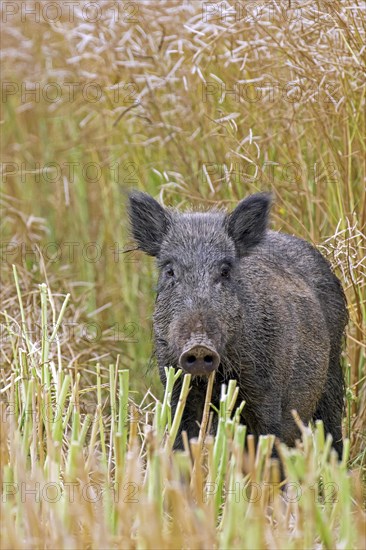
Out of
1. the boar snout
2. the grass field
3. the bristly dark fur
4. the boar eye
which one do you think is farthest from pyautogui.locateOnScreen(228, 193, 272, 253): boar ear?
the boar snout

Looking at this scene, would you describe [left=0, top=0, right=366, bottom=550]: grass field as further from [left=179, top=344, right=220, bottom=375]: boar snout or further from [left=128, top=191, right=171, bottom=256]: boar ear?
[left=128, top=191, right=171, bottom=256]: boar ear

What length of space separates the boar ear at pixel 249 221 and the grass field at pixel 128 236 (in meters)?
0.47

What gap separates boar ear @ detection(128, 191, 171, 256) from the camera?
552 cm

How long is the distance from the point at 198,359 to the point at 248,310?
3.01 feet

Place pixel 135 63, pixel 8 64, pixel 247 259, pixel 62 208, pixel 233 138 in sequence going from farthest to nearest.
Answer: pixel 8 64 → pixel 62 208 → pixel 135 63 → pixel 233 138 → pixel 247 259

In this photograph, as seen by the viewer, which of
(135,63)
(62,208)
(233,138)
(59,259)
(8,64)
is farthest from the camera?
(8,64)

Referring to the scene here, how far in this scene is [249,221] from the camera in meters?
5.45

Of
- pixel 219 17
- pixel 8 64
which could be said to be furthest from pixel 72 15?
pixel 219 17

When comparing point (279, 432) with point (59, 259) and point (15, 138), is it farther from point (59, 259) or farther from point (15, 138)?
point (15, 138)

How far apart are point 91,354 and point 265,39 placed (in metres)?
2.41

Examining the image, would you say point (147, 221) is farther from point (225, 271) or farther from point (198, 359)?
point (198, 359)

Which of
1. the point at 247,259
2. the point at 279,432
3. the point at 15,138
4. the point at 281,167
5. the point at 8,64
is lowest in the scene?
the point at 279,432

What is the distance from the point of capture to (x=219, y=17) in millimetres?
6359

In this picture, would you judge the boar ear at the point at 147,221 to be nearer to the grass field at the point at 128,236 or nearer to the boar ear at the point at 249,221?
the boar ear at the point at 249,221
